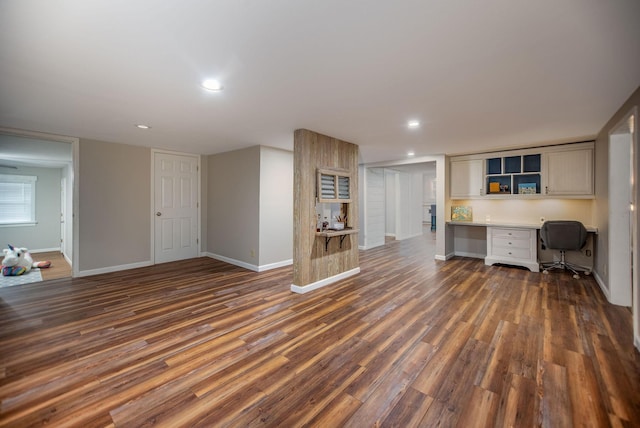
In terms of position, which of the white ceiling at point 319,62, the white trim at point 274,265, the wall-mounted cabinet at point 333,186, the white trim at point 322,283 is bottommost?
the white trim at point 322,283

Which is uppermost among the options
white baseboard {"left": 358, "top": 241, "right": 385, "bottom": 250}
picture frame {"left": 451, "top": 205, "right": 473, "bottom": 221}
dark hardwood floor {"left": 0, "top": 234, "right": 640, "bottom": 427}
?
picture frame {"left": 451, "top": 205, "right": 473, "bottom": 221}

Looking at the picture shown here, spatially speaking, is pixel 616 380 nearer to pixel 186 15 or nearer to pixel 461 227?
pixel 186 15

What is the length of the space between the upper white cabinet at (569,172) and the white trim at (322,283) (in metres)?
3.83

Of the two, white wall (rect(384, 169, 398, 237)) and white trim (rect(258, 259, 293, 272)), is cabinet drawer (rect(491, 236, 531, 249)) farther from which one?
white trim (rect(258, 259, 293, 272))

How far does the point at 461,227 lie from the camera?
634 cm

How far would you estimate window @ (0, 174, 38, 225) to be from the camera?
6.50 meters

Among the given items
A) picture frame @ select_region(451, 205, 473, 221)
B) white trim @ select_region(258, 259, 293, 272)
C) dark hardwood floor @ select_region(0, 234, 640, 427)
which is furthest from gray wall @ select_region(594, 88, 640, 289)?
white trim @ select_region(258, 259, 293, 272)

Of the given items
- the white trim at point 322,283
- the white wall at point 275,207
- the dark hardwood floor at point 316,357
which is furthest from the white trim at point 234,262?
the white trim at point 322,283

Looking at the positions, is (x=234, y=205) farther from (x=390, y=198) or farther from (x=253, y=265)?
(x=390, y=198)

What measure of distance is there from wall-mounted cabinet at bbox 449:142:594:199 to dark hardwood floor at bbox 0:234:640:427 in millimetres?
1847

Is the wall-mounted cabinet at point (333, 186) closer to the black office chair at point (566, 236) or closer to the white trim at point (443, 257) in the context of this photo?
the white trim at point (443, 257)

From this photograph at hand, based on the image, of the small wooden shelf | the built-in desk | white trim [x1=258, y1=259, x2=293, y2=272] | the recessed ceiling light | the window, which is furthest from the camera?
the window

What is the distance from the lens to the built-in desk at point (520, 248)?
16.1 ft

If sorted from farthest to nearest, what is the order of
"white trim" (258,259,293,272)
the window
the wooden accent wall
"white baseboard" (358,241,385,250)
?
"white baseboard" (358,241,385,250)
the window
"white trim" (258,259,293,272)
the wooden accent wall
